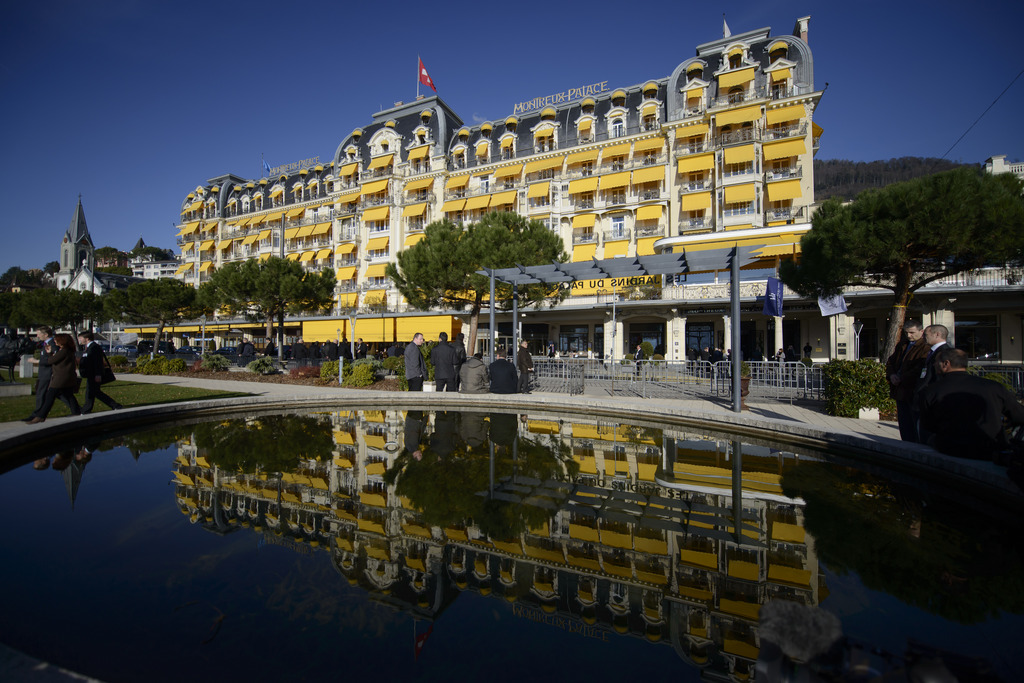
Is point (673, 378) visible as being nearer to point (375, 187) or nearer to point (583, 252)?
point (583, 252)

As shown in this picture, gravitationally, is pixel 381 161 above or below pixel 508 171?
above

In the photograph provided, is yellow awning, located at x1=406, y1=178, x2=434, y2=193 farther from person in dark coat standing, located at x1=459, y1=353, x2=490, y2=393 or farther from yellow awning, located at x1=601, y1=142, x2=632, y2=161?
person in dark coat standing, located at x1=459, y1=353, x2=490, y2=393

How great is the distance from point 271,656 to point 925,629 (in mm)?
3469

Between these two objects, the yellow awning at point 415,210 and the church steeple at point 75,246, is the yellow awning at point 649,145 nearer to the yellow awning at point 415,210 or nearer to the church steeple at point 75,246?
the yellow awning at point 415,210

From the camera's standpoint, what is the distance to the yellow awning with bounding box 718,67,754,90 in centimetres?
2536

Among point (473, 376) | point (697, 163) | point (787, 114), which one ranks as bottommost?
point (473, 376)

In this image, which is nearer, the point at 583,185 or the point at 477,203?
the point at 583,185

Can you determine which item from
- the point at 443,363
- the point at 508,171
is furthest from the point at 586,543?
the point at 508,171

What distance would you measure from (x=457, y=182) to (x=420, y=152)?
471 centimetres

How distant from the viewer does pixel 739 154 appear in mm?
25266

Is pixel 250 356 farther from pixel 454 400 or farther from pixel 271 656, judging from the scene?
pixel 271 656

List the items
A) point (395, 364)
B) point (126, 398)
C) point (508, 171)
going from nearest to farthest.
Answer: point (126, 398), point (395, 364), point (508, 171)

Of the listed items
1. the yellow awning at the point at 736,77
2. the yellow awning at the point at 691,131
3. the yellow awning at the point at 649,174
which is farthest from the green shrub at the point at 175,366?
the yellow awning at the point at 736,77

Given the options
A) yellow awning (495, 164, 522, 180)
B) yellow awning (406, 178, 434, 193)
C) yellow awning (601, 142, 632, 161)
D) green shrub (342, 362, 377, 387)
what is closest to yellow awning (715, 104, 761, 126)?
yellow awning (601, 142, 632, 161)
